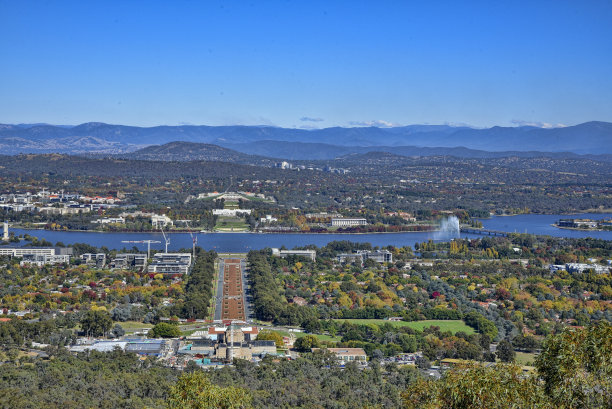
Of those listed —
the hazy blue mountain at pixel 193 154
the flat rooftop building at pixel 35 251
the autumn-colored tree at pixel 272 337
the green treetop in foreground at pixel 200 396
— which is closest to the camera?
the green treetop in foreground at pixel 200 396

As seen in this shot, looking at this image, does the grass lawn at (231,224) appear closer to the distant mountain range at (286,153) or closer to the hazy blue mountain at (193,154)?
the hazy blue mountain at (193,154)

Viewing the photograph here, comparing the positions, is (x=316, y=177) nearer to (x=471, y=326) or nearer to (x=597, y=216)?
(x=597, y=216)

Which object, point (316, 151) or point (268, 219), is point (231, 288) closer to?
point (268, 219)

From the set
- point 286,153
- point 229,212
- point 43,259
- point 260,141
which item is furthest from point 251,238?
point 260,141

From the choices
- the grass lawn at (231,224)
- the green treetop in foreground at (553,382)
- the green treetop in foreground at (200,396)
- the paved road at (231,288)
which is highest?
the green treetop in foreground at (553,382)

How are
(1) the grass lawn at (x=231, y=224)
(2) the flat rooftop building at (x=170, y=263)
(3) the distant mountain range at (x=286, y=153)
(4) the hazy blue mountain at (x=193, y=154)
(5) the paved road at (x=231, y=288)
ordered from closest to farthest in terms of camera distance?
(5) the paved road at (x=231, y=288) < (2) the flat rooftop building at (x=170, y=263) < (1) the grass lawn at (x=231, y=224) < (4) the hazy blue mountain at (x=193, y=154) < (3) the distant mountain range at (x=286, y=153)

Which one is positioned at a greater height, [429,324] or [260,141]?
[260,141]

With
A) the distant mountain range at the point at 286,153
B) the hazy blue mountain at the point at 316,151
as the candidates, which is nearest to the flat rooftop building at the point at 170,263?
the distant mountain range at the point at 286,153

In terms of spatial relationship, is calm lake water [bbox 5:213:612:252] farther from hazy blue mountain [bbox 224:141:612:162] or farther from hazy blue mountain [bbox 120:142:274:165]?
hazy blue mountain [bbox 224:141:612:162]

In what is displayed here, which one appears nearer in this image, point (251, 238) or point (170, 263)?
point (170, 263)

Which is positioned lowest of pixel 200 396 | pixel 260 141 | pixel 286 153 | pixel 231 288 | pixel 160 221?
pixel 160 221

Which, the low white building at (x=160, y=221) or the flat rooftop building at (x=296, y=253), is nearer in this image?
the flat rooftop building at (x=296, y=253)

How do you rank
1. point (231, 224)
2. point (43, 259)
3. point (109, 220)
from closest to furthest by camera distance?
point (43, 259) < point (109, 220) < point (231, 224)
